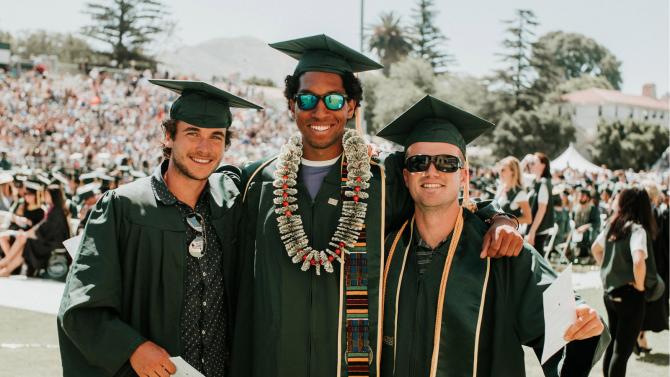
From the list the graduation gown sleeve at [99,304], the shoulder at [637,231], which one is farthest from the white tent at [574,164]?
the graduation gown sleeve at [99,304]

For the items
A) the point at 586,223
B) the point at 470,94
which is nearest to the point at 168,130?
the point at 586,223

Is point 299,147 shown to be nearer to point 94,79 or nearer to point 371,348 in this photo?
point 371,348

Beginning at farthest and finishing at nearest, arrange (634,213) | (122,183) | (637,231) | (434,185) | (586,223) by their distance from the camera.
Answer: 1. (586,223)
2. (122,183)
3. (634,213)
4. (637,231)
5. (434,185)

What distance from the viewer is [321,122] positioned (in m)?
3.08

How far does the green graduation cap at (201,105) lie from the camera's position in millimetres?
3127

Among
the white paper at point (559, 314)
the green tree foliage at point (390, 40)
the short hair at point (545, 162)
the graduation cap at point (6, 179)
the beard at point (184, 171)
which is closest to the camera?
the white paper at point (559, 314)

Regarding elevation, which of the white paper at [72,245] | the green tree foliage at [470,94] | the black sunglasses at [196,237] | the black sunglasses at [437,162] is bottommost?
the white paper at [72,245]

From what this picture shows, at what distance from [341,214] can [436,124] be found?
601mm

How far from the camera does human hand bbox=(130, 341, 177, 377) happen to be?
2688 mm

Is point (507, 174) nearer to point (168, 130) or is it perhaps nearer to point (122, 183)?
point (168, 130)

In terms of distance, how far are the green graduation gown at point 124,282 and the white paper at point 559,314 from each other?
1390mm

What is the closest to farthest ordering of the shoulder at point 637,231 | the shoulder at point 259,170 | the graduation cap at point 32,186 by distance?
the shoulder at point 259,170 < the shoulder at point 637,231 < the graduation cap at point 32,186

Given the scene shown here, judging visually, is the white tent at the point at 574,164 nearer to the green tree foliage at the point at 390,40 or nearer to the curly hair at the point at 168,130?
A: the curly hair at the point at 168,130

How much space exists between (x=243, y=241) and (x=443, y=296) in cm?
94
